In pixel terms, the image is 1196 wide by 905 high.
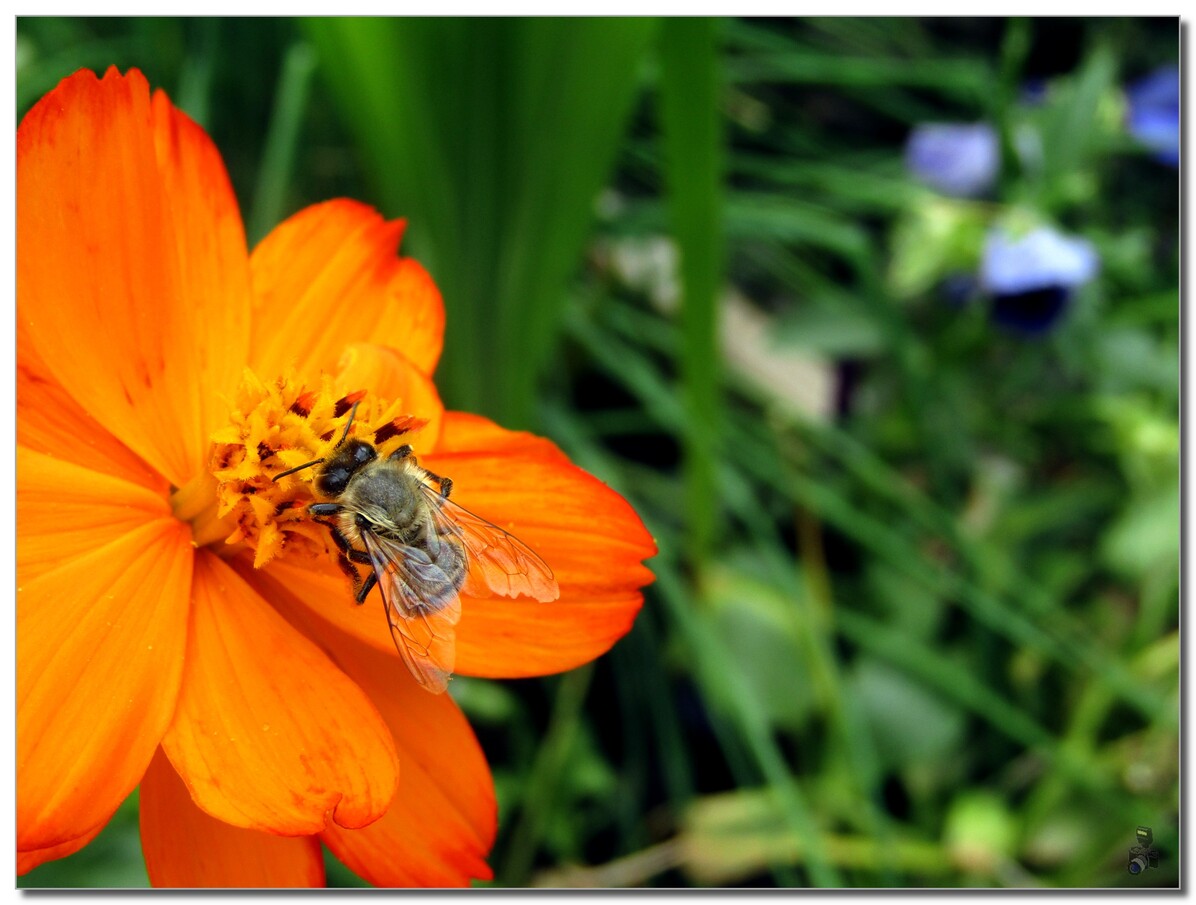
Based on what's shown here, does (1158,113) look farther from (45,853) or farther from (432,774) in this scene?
(45,853)

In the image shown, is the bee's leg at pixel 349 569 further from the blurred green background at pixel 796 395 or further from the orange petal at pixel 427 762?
the blurred green background at pixel 796 395

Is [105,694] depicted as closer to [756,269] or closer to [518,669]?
[518,669]

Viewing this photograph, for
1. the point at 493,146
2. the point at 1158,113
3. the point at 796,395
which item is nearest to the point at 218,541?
the point at 493,146

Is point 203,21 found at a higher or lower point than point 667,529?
higher

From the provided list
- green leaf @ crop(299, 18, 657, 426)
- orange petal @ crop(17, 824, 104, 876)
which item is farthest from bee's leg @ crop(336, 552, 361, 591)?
green leaf @ crop(299, 18, 657, 426)

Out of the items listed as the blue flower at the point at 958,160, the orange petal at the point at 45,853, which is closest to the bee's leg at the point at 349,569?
the orange petal at the point at 45,853

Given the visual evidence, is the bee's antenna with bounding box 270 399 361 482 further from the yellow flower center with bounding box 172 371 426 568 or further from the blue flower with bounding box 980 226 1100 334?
the blue flower with bounding box 980 226 1100 334
